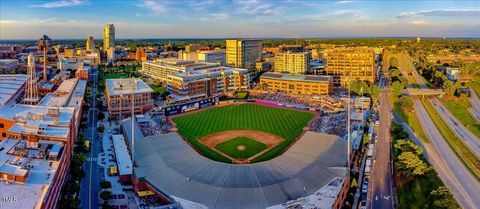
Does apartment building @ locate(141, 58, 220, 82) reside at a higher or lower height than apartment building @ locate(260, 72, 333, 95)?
higher

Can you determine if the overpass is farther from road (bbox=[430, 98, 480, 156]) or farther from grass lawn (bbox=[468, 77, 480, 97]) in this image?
grass lawn (bbox=[468, 77, 480, 97])

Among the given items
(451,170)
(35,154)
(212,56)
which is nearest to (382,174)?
(451,170)

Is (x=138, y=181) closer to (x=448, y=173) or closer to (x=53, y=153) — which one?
(x=53, y=153)

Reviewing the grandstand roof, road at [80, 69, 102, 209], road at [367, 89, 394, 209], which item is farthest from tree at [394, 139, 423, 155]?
road at [80, 69, 102, 209]

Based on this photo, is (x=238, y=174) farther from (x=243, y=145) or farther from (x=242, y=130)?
(x=242, y=130)

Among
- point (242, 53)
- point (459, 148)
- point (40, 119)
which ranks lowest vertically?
point (459, 148)

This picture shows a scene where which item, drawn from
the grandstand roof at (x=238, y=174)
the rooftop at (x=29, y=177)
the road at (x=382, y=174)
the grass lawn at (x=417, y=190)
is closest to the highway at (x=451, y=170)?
the grass lawn at (x=417, y=190)
